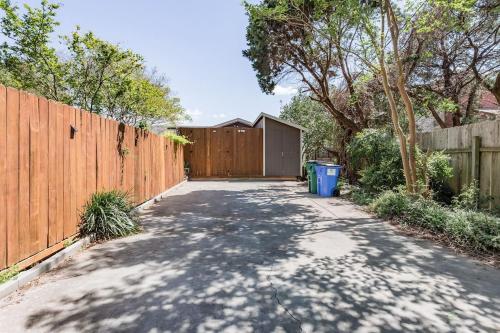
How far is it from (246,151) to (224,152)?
46.7 inches

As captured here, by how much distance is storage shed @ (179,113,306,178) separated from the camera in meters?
16.9

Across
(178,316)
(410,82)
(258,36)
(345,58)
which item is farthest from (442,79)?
(178,316)

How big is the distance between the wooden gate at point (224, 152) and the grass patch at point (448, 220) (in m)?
10.5

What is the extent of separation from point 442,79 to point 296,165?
7.83 m

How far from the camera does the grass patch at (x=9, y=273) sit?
9.54 ft

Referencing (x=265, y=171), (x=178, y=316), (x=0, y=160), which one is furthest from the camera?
(x=265, y=171)

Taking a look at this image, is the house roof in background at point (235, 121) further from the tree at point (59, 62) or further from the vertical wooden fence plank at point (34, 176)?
the vertical wooden fence plank at point (34, 176)

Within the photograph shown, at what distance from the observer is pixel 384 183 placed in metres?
8.53

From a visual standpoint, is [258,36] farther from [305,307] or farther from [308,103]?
[308,103]

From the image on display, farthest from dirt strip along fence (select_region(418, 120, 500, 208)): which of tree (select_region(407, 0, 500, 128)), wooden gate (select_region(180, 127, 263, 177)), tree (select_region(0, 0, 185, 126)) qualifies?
wooden gate (select_region(180, 127, 263, 177))

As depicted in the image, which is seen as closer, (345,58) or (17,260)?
(17,260)

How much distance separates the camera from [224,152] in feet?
55.6

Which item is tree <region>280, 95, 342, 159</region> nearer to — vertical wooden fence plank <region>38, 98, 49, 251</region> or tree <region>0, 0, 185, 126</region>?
tree <region>0, 0, 185, 126</region>

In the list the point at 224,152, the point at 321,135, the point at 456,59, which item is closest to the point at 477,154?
the point at 456,59
